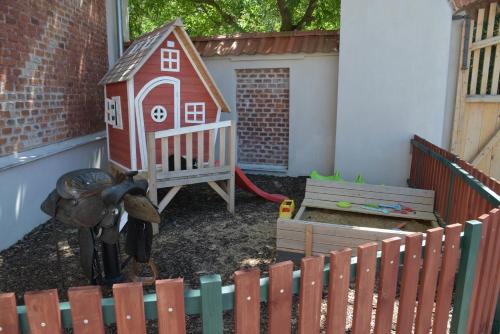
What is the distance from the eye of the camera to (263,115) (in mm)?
7723

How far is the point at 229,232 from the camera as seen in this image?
474 centimetres

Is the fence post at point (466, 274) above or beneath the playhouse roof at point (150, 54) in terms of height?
beneath

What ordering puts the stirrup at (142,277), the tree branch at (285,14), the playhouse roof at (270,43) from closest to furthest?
1. the stirrup at (142,277)
2. the playhouse roof at (270,43)
3. the tree branch at (285,14)

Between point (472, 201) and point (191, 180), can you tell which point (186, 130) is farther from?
point (472, 201)

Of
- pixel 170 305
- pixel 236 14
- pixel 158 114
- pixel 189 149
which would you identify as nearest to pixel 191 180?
pixel 189 149

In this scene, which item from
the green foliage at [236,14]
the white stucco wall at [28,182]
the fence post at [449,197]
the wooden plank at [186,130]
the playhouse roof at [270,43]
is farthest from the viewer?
the green foliage at [236,14]

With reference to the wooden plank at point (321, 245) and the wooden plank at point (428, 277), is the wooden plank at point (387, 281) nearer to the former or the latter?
the wooden plank at point (428, 277)

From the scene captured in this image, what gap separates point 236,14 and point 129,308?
1367 centimetres

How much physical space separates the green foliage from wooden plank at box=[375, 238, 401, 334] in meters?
9.77

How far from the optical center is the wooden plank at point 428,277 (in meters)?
1.82

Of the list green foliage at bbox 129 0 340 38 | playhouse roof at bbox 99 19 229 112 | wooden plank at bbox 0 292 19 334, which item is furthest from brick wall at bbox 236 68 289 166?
wooden plank at bbox 0 292 19 334

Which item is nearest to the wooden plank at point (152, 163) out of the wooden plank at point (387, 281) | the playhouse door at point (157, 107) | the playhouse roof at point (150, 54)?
the playhouse door at point (157, 107)

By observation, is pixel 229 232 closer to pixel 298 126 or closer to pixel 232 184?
pixel 232 184

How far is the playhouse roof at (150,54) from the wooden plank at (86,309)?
13.3 ft
